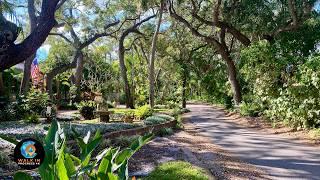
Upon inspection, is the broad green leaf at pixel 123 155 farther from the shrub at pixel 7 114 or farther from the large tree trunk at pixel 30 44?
the shrub at pixel 7 114

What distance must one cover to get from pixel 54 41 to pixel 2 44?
97.4 ft

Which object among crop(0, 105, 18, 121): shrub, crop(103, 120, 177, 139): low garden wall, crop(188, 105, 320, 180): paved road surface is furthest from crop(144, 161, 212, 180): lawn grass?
crop(0, 105, 18, 121): shrub

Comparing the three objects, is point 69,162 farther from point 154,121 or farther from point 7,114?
point 7,114

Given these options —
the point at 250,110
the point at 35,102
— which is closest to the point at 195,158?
the point at 250,110

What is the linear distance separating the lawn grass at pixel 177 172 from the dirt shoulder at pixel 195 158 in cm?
25

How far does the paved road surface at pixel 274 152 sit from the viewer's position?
8000 mm

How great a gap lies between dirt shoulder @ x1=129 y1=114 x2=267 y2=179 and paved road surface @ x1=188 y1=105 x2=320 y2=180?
1.22ft

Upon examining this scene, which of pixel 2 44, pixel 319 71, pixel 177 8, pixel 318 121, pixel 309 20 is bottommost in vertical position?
pixel 318 121

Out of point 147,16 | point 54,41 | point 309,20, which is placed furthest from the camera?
point 54,41

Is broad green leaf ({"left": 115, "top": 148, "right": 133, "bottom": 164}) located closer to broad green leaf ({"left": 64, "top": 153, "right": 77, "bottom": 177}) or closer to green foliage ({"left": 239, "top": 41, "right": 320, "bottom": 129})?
broad green leaf ({"left": 64, "top": 153, "right": 77, "bottom": 177})

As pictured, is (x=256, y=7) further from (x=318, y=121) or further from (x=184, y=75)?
(x=184, y=75)

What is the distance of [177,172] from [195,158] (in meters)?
2.22

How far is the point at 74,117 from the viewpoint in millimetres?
19609

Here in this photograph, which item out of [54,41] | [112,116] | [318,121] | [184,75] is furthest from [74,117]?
[54,41]
